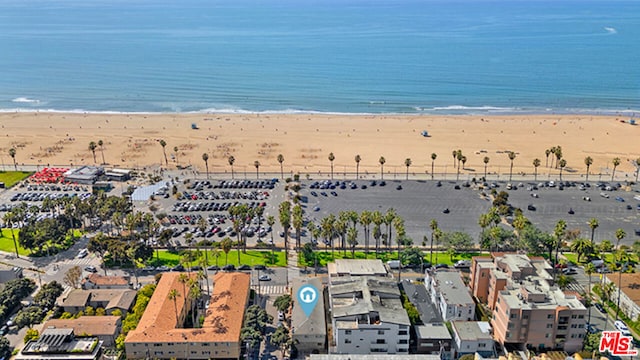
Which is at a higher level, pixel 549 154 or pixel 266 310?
pixel 549 154

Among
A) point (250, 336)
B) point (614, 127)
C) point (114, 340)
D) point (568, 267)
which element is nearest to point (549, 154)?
point (614, 127)

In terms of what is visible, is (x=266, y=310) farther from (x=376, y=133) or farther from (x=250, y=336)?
(x=376, y=133)

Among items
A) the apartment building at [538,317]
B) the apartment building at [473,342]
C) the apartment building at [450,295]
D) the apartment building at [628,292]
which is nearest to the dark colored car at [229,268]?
the apartment building at [450,295]

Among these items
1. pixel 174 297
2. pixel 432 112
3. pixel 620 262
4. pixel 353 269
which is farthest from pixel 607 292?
pixel 432 112

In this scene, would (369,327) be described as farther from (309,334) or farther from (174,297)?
(174,297)

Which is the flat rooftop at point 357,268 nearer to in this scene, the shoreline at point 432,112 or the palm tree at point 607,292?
the palm tree at point 607,292

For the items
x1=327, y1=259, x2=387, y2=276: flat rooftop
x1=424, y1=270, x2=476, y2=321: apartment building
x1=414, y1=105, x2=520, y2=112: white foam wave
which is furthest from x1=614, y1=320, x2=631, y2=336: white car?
x1=414, y1=105, x2=520, y2=112: white foam wave
